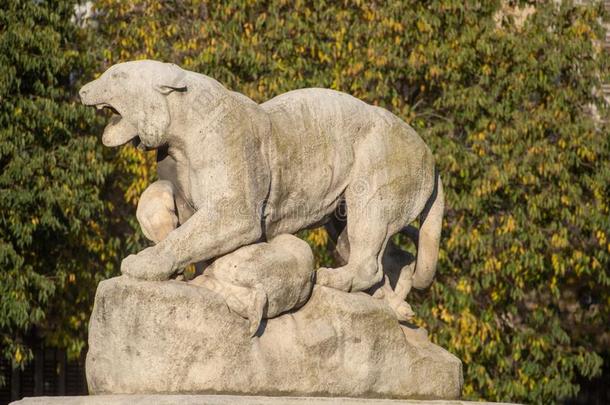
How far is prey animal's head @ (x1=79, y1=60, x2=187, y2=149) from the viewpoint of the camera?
10.5 meters

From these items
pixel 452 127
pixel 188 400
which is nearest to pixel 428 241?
pixel 188 400

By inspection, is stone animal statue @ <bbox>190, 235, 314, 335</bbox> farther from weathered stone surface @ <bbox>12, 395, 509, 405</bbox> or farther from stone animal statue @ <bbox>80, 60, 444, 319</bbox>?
weathered stone surface @ <bbox>12, 395, 509, 405</bbox>

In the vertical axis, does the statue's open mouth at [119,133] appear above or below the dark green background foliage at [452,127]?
above

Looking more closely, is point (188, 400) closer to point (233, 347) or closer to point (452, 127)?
point (233, 347)

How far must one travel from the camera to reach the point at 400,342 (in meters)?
11.0

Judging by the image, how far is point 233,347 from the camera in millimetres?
10180

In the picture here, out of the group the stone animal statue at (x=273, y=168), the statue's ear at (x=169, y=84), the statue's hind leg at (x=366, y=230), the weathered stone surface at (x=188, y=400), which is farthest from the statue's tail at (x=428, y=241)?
the statue's ear at (x=169, y=84)

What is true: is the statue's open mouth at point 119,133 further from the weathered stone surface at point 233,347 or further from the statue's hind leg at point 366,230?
the statue's hind leg at point 366,230

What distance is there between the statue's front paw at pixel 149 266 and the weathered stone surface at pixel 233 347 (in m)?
0.07

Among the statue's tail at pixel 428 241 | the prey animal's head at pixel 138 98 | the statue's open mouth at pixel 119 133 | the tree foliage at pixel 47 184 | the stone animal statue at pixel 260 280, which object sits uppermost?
the prey animal's head at pixel 138 98

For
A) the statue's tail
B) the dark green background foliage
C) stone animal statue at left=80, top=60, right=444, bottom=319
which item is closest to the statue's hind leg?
stone animal statue at left=80, top=60, right=444, bottom=319

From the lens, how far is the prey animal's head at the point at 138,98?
10539 millimetres

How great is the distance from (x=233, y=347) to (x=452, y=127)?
11.9m

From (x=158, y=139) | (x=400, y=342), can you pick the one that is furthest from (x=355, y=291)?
(x=158, y=139)
